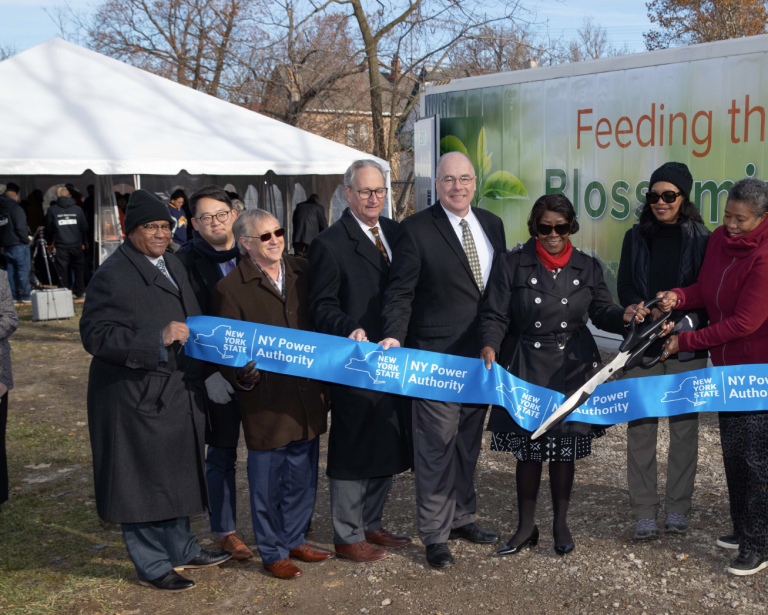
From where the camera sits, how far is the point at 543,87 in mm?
9211

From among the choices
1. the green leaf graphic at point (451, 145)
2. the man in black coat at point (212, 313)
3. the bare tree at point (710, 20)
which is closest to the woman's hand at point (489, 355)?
the man in black coat at point (212, 313)

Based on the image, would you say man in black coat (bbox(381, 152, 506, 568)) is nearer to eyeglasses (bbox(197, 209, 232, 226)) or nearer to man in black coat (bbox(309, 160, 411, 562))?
man in black coat (bbox(309, 160, 411, 562))

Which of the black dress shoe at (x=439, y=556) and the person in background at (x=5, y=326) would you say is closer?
the black dress shoe at (x=439, y=556)

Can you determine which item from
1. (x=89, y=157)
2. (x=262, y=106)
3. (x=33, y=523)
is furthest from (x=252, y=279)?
(x=262, y=106)

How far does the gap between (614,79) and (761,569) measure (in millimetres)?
5911

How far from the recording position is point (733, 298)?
3775 millimetres

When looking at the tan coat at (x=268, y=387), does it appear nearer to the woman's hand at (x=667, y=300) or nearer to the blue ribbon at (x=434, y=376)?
the blue ribbon at (x=434, y=376)

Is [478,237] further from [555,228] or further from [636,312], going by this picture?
[636,312]

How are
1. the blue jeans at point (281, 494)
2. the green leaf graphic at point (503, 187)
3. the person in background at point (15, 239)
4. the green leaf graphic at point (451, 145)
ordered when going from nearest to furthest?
the blue jeans at point (281, 494) → the green leaf graphic at point (503, 187) → the green leaf graphic at point (451, 145) → the person in background at point (15, 239)

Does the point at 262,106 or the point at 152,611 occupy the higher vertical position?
the point at 262,106

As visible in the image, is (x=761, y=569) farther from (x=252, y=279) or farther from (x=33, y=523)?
(x=33, y=523)

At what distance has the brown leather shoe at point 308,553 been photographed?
4219mm

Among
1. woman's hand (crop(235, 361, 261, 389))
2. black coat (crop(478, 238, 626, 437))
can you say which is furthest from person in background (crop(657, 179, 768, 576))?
woman's hand (crop(235, 361, 261, 389))

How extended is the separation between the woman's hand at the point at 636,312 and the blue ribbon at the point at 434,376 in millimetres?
330
